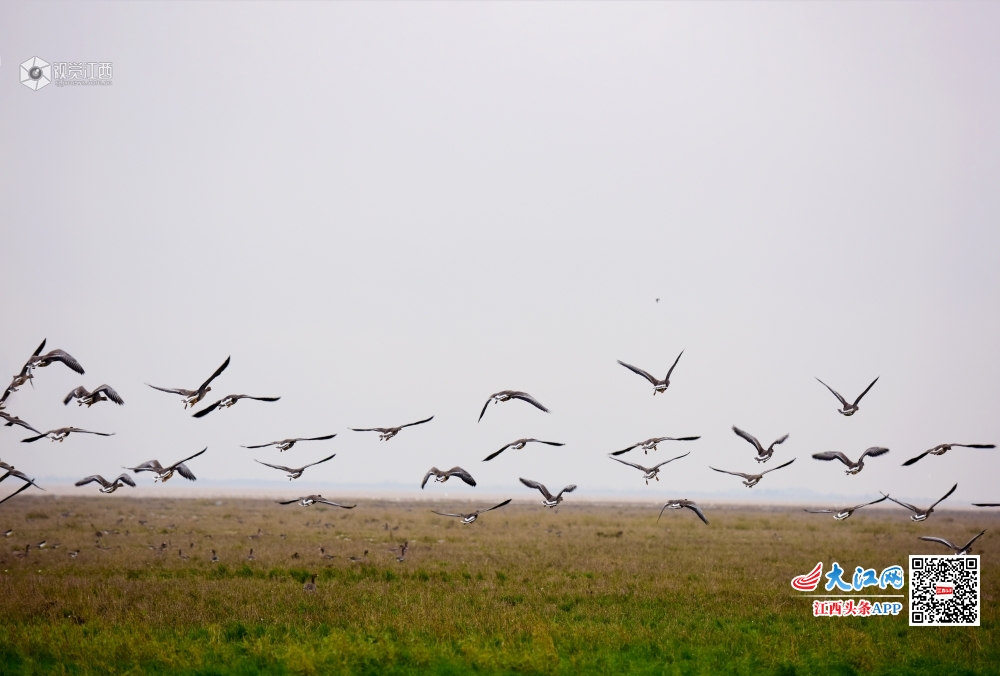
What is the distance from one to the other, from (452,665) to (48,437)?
11033 millimetres

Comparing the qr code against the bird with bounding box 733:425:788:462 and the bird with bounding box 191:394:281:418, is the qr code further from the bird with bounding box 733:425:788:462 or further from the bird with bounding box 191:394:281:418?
the bird with bounding box 191:394:281:418

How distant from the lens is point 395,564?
90.1 feet

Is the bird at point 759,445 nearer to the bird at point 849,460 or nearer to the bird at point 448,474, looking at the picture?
the bird at point 849,460

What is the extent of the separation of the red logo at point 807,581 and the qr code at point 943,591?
266cm

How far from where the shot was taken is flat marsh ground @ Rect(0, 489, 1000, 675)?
54.7ft

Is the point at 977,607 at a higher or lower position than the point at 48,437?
lower

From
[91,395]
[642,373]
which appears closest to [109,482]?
[91,395]

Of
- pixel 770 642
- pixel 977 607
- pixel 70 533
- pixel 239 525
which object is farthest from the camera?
pixel 239 525

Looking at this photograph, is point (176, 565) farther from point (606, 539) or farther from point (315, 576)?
point (606, 539)

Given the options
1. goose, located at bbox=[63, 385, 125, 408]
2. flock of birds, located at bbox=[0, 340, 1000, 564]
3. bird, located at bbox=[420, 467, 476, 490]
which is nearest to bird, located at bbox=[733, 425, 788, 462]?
flock of birds, located at bbox=[0, 340, 1000, 564]

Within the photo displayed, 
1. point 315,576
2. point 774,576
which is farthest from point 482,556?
point 774,576

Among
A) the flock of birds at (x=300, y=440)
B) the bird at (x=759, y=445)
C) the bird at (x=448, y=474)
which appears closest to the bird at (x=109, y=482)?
the flock of birds at (x=300, y=440)

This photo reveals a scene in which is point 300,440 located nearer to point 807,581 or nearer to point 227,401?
point 227,401

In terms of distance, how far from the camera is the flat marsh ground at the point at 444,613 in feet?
54.7
